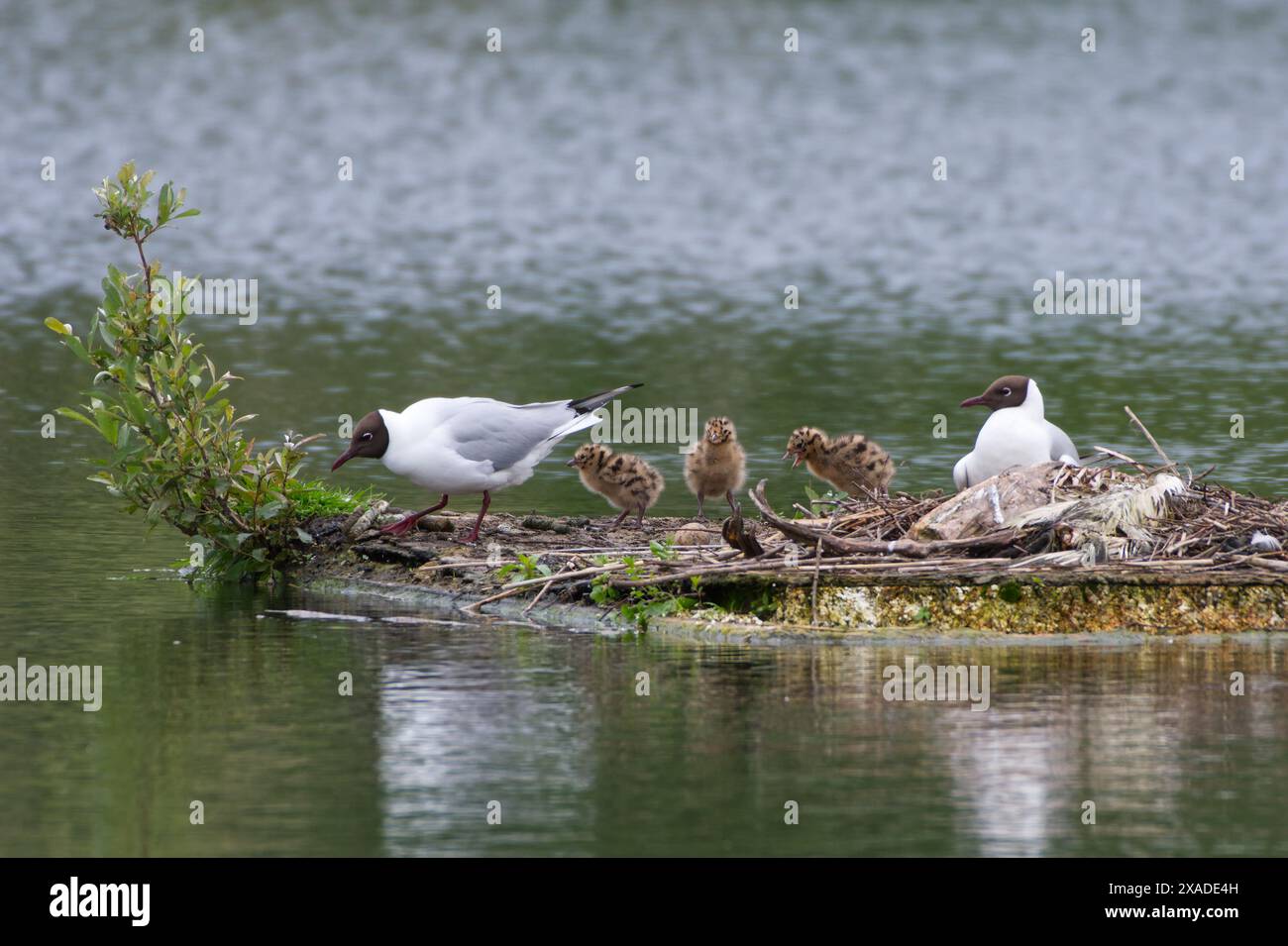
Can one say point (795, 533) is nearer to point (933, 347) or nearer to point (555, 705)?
point (555, 705)

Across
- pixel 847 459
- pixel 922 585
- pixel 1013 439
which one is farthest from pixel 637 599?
A: pixel 847 459

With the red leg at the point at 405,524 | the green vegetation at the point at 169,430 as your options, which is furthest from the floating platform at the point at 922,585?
the green vegetation at the point at 169,430

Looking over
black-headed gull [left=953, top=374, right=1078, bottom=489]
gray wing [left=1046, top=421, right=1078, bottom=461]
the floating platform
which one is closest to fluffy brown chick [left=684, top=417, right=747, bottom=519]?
black-headed gull [left=953, top=374, right=1078, bottom=489]

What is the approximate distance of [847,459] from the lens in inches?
575

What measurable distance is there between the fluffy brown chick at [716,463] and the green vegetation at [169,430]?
2.55m

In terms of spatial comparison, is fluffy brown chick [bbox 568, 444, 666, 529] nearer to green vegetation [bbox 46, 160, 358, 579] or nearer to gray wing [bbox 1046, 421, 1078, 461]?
green vegetation [bbox 46, 160, 358, 579]

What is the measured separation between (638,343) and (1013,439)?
15.8 metres

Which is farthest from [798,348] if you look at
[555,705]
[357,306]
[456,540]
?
[555,705]

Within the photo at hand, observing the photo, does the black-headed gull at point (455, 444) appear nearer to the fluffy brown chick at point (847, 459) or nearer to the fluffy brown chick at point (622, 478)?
the fluffy brown chick at point (622, 478)

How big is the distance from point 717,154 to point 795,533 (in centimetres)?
3668

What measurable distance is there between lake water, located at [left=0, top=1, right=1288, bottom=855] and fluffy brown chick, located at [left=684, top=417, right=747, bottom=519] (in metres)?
2.69

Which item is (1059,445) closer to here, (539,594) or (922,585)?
(922,585)

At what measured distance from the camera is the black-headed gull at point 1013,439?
42.2 ft

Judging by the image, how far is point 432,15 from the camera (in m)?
58.1
